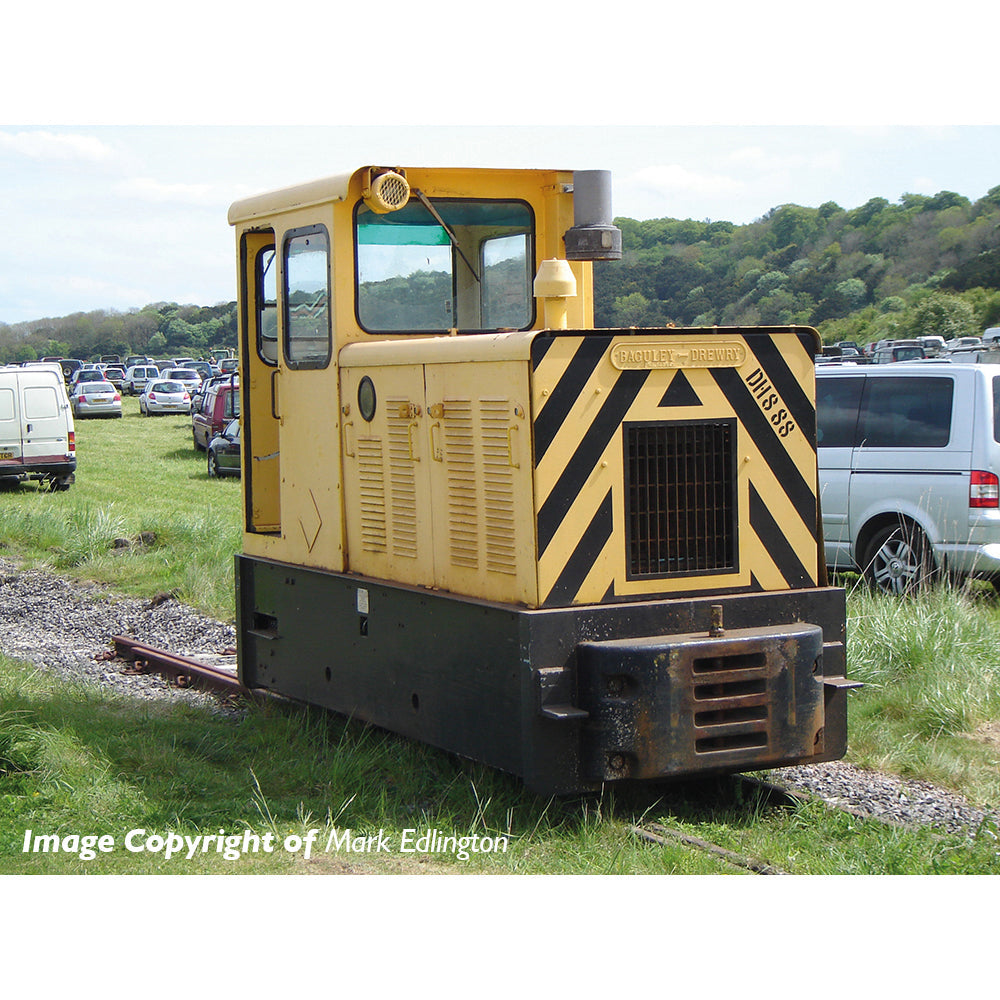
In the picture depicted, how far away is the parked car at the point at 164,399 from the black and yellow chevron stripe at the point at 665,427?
137ft

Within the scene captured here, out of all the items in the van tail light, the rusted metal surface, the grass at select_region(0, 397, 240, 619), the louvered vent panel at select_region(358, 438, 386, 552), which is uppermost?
the louvered vent panel at select_region(358, 438, 386, 552)

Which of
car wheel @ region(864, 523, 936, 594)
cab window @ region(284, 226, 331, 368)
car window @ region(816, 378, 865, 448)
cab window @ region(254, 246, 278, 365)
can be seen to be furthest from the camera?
car window @ region(816, 378, 865, 448)

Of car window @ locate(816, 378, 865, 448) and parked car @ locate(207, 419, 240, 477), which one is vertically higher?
car window @ locate(816, 378, 865, 448)

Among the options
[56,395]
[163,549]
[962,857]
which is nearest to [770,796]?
[962,857]

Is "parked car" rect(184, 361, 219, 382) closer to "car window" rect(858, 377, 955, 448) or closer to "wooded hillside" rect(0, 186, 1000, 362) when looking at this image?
"wooded hillside" rect(0, 186, 1000, 362)

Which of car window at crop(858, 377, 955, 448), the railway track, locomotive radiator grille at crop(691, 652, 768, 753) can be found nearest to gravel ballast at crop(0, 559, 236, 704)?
the railway track

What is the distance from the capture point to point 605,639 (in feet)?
17.1

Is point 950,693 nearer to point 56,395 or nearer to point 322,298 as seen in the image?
point 322,298

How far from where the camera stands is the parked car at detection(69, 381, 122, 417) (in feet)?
147

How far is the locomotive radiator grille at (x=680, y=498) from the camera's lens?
5.39 metres

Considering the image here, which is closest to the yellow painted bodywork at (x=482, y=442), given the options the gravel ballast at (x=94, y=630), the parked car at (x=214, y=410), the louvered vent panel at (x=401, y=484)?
the louvered vent panel at (x=401, y=484)

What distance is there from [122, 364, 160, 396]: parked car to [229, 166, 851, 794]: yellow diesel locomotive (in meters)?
55.2

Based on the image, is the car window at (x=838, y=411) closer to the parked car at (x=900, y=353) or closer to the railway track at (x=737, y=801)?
the railway track at (x=737, y=801)

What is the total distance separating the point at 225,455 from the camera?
24.9 meters
